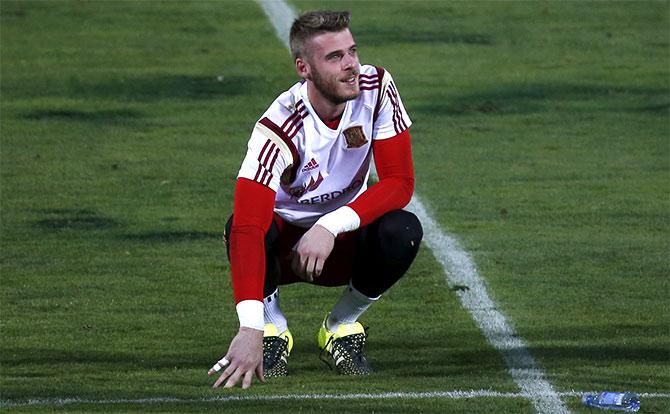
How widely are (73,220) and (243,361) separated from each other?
6152mm

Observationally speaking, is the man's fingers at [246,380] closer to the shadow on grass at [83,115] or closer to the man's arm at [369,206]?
the man's arm at [369,206]

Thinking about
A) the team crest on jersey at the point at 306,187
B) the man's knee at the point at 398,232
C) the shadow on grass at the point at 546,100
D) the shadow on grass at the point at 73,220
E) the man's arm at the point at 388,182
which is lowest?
the shadow on grass at the point at 546,100

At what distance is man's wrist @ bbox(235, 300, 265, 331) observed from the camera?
5.68m

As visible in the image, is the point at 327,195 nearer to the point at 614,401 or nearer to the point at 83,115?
the point at 614,401

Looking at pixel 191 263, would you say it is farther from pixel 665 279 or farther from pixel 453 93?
pixel 453 93

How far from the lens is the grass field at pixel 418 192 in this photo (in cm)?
721

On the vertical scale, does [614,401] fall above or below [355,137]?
below

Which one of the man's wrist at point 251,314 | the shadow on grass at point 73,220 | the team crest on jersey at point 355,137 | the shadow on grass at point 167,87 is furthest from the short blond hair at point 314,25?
the shadow on grass at point 167,87

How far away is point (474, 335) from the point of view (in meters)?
7.97

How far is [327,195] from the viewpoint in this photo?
6.94 m

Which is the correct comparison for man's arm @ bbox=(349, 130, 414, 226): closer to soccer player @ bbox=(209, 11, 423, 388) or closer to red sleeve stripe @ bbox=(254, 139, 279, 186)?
soccer player @ bbox=(209, 11, 423, 388)

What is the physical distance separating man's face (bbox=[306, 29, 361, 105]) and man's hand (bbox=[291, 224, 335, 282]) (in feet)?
1.87

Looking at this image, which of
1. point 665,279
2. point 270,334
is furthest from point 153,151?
point 270,334

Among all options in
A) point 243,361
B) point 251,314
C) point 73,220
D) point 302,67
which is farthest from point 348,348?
point 73,220
